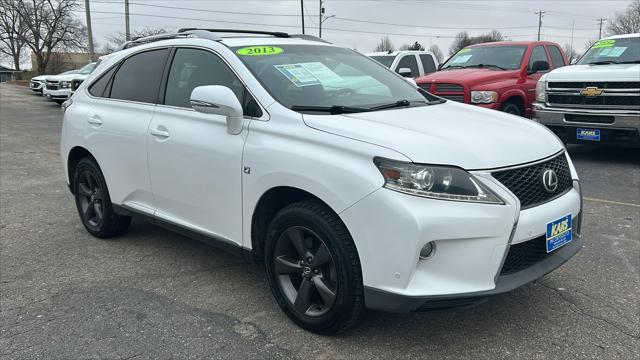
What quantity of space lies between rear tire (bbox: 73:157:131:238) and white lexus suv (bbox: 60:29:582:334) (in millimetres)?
209

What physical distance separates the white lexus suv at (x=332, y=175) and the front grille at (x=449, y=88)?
15.2 feet

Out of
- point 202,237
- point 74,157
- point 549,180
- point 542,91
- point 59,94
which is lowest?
point 59,94

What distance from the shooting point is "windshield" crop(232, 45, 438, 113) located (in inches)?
131

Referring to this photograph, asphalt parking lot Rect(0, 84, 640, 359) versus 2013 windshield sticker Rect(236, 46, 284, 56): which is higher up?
2013 windshield sticker Rect(236, 46, 284, 56)

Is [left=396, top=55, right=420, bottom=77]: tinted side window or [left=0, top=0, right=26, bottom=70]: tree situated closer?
[left=396, top=55, right=420, bottom=77]: tinted side window

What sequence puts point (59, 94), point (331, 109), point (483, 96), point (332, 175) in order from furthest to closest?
point (59, 94), point (483, 96), point (331, 109), point (332, 175)

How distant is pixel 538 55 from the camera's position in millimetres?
9805

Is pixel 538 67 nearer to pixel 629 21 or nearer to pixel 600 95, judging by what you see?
pixel 600 95

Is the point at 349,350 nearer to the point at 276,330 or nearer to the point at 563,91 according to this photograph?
the point at 276,330

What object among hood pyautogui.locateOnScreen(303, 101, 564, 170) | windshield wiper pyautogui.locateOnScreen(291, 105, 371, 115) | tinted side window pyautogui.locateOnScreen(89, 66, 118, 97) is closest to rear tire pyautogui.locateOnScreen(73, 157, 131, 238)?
tinted side window pyautogui.locateOnScreen(89, 66, 118, 97)

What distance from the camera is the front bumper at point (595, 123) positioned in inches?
286

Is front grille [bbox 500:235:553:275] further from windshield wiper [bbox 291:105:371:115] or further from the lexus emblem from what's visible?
windshield wiper [bbox 291:105:371:115]

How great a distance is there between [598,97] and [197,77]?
610 centimetres

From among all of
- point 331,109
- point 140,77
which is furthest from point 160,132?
point 331,109
